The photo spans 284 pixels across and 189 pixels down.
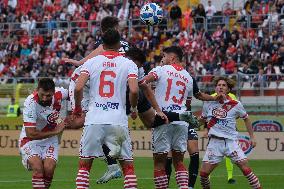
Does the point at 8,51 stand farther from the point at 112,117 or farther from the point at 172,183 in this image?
the point at 112,117

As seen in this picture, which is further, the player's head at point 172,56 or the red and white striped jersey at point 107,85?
the player's head at point 172,56

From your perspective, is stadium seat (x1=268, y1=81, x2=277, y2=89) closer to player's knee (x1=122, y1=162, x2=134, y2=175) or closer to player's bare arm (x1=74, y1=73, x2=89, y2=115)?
player's knee (x1=122, y1=162, x2=134, y2=175)

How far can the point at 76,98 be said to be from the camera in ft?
42.4

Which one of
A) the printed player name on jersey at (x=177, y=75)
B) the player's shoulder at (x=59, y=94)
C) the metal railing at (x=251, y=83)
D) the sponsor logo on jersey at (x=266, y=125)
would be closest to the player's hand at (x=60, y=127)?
the player's shoulder at (x=59, y=94)

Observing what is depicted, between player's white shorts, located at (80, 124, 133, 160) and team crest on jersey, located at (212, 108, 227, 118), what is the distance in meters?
4.58

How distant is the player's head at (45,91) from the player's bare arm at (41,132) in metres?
0.41

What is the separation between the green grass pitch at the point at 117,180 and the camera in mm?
19681

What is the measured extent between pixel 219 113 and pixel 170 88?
2494 millimetres

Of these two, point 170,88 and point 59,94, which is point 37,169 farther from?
point 170,88

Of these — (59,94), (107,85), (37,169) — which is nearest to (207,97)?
(59,94)

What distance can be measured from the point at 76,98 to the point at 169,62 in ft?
9.90

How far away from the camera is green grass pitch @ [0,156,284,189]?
1968 centimetres

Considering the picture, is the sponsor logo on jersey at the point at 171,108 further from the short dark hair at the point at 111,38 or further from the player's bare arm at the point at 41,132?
the short dark hair at the point at 111,38

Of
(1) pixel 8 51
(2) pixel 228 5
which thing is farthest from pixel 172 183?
(1) pixel 8 51
